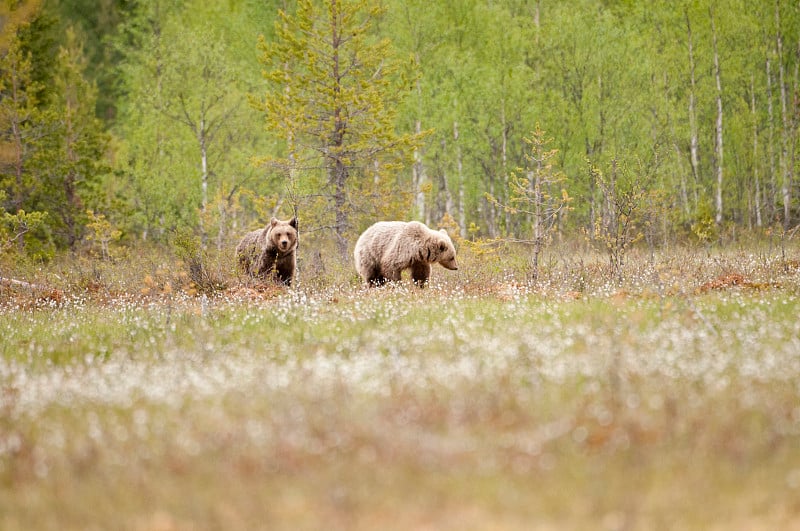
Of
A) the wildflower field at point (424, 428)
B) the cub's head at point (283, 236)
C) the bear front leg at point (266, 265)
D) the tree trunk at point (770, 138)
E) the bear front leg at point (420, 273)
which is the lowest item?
the wildflower field at point (424, 428)

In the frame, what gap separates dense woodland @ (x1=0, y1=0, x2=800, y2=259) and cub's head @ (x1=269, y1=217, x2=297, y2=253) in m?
5.20

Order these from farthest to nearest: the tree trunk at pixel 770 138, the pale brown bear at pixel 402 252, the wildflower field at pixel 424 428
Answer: the tree trunk at pixel 770 138 → the pale brown bear at pixel 402 252 → the wildflower field at pixel 424 428

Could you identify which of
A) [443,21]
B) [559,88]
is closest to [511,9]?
[443,21]

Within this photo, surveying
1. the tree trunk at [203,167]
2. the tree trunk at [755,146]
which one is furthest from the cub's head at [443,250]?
the tree trunk at [755,146]

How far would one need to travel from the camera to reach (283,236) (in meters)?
14.3

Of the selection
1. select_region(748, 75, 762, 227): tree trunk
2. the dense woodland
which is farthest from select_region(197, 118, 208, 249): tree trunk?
select_region(748, 75, 762, 227): tree trunk

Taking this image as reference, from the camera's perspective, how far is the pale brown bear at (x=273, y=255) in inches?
571

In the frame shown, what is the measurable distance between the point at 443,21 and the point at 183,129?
1160 cm

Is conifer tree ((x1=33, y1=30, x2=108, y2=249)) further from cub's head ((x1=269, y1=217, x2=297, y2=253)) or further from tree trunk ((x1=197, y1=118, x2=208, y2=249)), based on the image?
cub's head ((x1=269, y1=217, x2=297, y2=253))

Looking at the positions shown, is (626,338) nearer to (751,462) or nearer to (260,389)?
(751,462)

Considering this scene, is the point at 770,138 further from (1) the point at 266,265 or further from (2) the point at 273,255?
(1) the point at 266,265

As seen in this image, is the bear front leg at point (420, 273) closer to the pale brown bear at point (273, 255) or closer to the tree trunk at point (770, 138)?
the pale brown bear at point (273, 255)

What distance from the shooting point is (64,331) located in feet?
31.7

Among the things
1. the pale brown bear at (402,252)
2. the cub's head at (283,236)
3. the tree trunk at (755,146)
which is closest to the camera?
Answer: the pale brown bear at (402,252)
